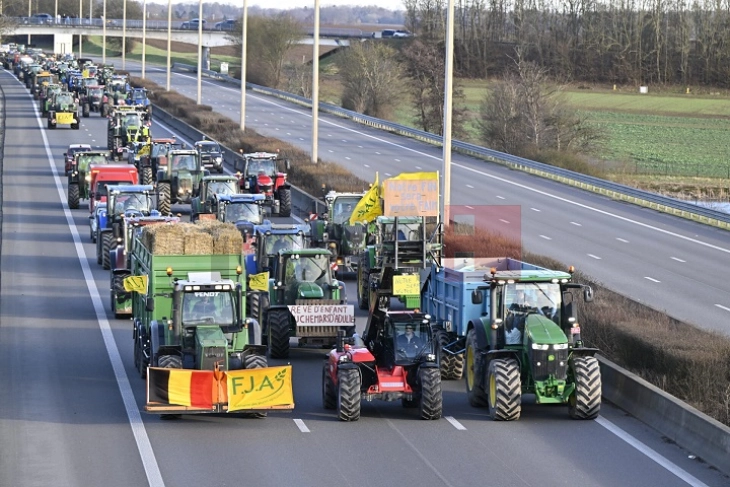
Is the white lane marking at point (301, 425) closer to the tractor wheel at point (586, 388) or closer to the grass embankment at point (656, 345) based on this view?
the tractor wheel at point (586, 388)

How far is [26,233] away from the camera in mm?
44781

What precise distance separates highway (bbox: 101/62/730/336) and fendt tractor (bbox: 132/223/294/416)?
11.8m

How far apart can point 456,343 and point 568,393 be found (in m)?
3.81

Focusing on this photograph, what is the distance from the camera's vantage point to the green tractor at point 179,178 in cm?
4984

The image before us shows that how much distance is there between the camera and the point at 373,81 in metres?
110

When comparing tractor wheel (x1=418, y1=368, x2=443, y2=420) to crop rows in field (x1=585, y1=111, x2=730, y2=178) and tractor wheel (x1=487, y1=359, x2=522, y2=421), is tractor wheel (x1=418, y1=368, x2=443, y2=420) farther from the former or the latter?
crop rows in field (x1=585, y1=111, x2=730, y2=178)

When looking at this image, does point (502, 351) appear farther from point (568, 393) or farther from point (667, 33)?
point (667, 33)

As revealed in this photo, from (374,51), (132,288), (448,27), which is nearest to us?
(132,288)

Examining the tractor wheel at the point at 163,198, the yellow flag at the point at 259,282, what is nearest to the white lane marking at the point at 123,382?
the yellow flag at the point at 259,282

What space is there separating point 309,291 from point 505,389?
7074 millimetres

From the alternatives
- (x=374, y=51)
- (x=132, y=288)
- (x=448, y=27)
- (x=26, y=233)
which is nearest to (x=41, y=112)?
(x=374, y=51)

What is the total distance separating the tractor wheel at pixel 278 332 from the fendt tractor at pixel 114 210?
41.3 ft

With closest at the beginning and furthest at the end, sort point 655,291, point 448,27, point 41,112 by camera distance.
→ point 655,291
point 448,27
point 41,112

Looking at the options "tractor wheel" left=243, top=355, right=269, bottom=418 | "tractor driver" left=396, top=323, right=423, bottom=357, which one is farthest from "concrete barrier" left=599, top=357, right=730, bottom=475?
"tractor wheel" left=243, top=355, right=269, bottom=418
